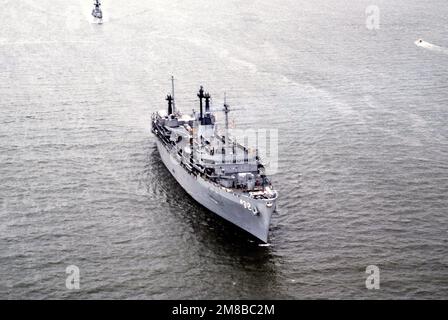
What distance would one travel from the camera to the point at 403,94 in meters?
123

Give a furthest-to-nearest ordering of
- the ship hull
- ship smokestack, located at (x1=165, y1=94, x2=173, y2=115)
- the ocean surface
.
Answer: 1. ship smokestack, located at (x1=165, y1=94, x2=173, y2=115)
2. the ship hull
3. the ocean surface

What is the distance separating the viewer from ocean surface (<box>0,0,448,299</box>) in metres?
68.1

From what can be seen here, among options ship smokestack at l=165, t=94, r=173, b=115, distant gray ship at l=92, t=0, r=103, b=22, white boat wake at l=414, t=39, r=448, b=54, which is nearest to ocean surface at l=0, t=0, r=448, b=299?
white boat wake at l=414, t=39, r=448, b=54

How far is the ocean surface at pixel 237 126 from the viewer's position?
6812cm

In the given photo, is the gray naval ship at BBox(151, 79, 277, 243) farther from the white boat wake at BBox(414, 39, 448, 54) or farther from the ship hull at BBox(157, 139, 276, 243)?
the white boat wake at BBox(414, 39, 448, 54)

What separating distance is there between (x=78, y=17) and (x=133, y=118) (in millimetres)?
92672

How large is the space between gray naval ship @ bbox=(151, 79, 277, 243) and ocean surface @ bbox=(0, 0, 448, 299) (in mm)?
2381

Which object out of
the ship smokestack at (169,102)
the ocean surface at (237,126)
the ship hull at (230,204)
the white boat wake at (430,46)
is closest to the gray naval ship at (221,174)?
the ship hull at (230,204)

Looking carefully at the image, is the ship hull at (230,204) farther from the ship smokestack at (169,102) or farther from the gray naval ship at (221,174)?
the ship smokestack at (169,102)

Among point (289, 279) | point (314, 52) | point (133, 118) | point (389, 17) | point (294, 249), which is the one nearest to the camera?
point (289, 279)

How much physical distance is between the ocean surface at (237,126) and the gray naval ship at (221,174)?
238 centimetres
